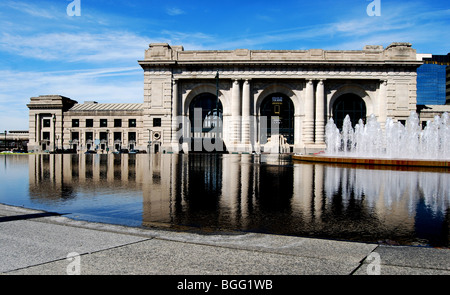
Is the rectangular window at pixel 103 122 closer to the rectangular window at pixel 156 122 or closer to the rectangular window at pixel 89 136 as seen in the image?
the rectangular window at pixel 89 136

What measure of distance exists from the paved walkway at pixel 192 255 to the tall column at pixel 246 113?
49226 mm

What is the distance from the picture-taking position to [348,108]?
56188 millimetres

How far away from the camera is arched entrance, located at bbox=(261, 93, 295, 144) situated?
56.3 metres

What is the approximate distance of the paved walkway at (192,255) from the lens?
3.65 metres

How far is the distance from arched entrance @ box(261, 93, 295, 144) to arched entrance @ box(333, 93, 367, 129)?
23.6ft

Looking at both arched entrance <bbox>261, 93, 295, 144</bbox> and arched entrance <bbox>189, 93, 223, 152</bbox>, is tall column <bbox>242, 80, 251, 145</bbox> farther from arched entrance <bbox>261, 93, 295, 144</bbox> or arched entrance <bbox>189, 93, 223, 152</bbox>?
arched entrance <bbox>189, 93, 223, 152</bbox>

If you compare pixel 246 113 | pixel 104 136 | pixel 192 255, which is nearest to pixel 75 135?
pixel 104 136

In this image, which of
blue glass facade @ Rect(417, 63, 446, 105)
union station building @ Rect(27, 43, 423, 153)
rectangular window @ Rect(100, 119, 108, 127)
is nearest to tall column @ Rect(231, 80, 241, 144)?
union station building @ Rect(27, 43, 423, 153)

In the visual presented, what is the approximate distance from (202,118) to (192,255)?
53.8 m

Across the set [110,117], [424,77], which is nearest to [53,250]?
[110,117]

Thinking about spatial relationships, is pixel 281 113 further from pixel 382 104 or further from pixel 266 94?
pixel 382 104

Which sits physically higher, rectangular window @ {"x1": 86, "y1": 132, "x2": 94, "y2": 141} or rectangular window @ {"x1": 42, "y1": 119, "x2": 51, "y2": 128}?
rectangular window @ {"x1": 42, "y1": 119, "x2": 51, "y2": 128}

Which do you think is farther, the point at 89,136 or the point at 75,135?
the point at 75,135
